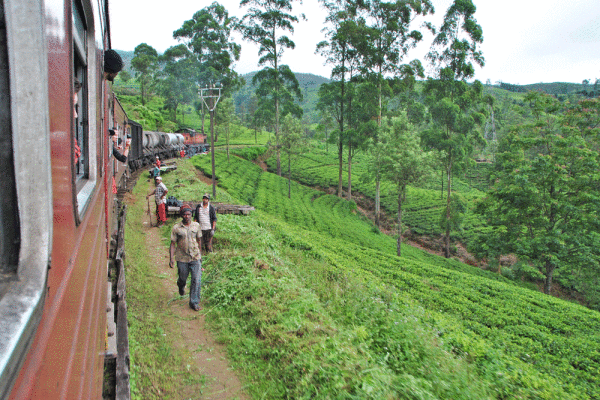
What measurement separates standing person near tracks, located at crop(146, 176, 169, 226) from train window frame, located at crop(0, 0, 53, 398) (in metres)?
11.1

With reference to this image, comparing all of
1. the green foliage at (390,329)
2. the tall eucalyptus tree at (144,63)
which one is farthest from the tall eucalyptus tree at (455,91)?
the tall eucalyptus tree at (144,63)

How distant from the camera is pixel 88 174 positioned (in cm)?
284

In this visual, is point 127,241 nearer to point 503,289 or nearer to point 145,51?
point 503,289

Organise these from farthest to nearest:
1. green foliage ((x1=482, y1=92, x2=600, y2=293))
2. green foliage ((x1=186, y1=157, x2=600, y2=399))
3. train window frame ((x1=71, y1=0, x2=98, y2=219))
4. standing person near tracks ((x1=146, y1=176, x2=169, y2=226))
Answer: green foliage ((x1=482, y1=92, x2=600, y2=293)) → standing person near tracks ((x1=146, y1=176, x2=169, y2=226)) → green foliage ((x1=186, y1=157, x2=600, y2=399)) → train window frame ((x1=71, y1=0, x2=98, y2=219))

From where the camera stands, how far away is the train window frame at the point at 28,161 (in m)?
0.82

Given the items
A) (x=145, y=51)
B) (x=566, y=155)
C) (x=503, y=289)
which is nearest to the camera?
(x=503, y=289)

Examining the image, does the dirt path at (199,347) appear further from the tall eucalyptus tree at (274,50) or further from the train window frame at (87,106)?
the tall eucalyptus tree at (274,50)

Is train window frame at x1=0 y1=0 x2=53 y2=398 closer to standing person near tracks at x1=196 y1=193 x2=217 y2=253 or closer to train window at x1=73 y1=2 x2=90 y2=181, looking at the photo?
train window at x1=73 y1=2 x2=90 y2=181

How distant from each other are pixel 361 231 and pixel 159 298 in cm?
2129

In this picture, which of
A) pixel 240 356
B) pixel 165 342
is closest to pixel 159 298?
pixel 165 342

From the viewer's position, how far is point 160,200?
11789mm

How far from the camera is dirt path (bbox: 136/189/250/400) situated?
4.79 m

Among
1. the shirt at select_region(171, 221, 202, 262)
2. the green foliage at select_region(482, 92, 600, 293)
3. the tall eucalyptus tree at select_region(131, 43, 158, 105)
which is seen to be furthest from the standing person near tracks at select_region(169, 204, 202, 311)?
the tall eucalyptus tree at select_region(131, 43, 158, 105)

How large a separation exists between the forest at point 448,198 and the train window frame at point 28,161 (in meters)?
5.19
